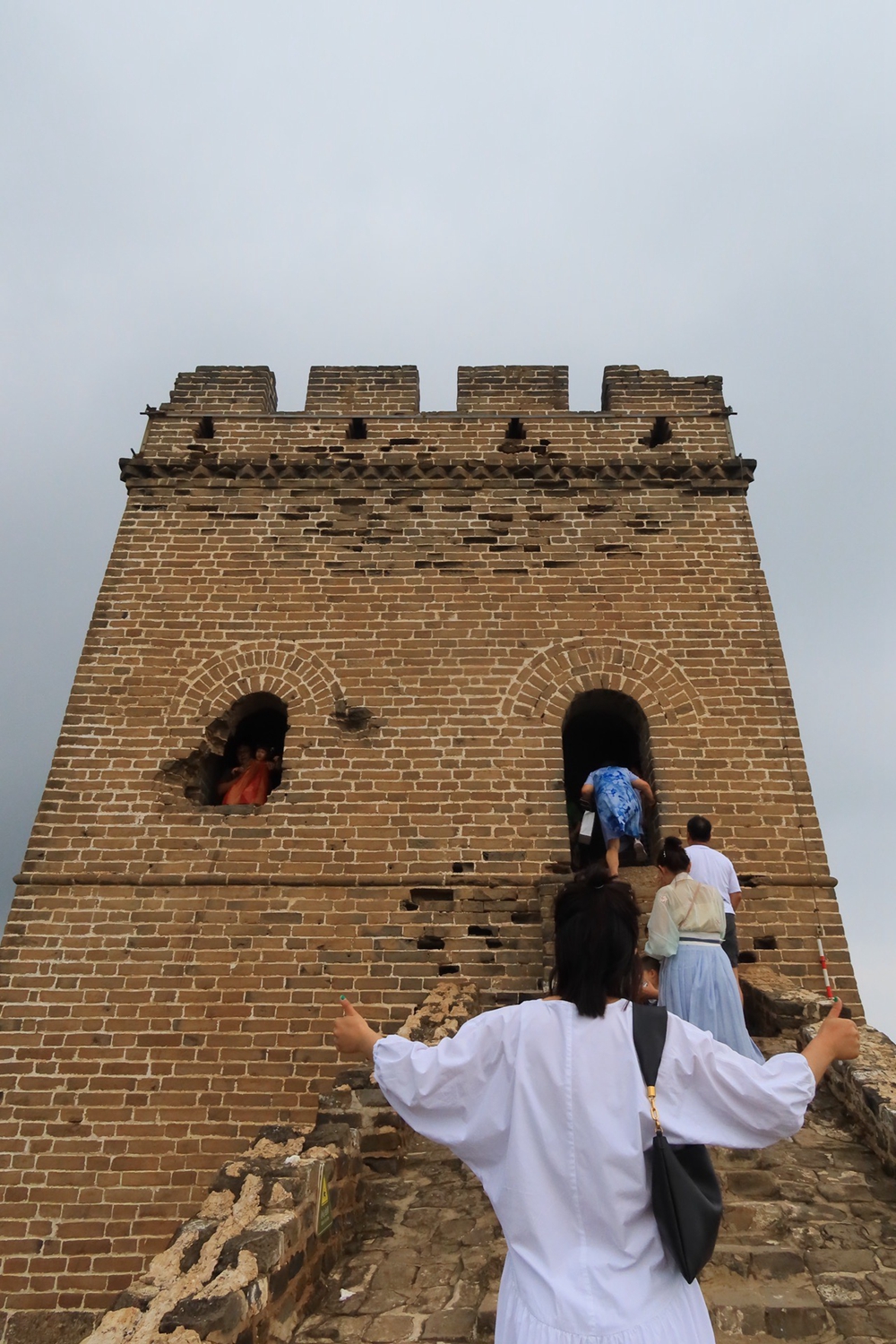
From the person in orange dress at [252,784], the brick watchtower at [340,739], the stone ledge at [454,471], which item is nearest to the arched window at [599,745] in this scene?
the brick watchtower at [340,739]

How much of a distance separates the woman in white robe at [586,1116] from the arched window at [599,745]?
15.5 feet

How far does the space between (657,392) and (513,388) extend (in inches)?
62.3

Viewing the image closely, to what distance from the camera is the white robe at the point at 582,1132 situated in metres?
1.87

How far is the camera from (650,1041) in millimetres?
2023

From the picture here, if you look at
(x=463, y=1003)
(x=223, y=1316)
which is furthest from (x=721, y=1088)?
(x=463, y=1003)

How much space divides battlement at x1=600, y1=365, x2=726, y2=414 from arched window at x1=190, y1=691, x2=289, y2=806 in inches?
197

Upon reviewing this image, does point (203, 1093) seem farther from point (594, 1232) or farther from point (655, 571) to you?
point (655, 571)

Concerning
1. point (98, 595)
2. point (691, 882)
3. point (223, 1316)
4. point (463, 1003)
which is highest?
point (98, 595)

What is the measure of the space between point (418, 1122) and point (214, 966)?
4.93 metres

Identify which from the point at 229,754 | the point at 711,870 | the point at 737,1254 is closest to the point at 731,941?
the point at 711,870

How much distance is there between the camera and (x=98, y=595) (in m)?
8.46

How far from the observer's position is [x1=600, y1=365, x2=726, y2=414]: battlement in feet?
31.7

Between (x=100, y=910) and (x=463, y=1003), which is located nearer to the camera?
(x=463, y=1003)

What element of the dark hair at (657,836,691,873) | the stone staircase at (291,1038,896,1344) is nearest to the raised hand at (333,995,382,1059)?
the stone staircase at (291,1038,896,1344)
